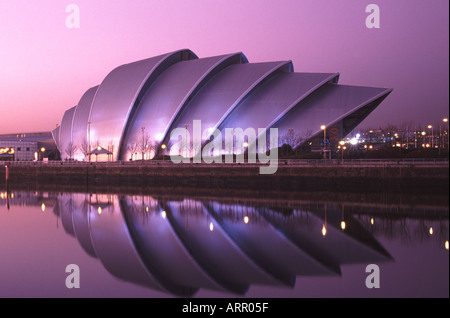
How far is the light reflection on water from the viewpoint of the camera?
9.00 meters

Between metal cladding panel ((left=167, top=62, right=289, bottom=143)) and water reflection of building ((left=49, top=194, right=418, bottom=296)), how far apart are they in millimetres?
21568

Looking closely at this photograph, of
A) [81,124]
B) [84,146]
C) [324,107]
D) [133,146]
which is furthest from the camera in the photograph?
[81,124]

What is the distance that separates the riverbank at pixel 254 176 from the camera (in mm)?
26234

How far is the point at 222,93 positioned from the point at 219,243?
104ft

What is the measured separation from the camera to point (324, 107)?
138ft

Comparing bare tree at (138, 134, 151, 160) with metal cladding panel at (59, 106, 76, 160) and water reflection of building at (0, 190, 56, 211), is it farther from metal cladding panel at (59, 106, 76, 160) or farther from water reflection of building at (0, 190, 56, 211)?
water reflection of building at (0, 190, 56, 211)

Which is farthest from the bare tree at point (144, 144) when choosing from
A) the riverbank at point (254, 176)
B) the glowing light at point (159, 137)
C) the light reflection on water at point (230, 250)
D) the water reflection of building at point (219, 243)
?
the light reflection on water at point (230, 250)

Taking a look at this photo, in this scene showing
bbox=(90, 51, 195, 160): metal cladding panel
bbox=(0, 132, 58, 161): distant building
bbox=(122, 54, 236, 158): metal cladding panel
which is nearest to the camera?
bbox=(122, 54, 236, 158): metal cladding panel

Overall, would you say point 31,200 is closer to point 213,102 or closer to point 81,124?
point 213,102

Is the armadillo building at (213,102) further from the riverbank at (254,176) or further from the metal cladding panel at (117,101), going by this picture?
the riverbank at (254,176)

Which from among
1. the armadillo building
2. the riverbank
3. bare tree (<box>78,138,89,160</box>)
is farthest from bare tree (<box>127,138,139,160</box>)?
the riverbank

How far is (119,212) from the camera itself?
21.0m

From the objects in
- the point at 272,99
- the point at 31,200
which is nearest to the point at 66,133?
the point at 272,99
